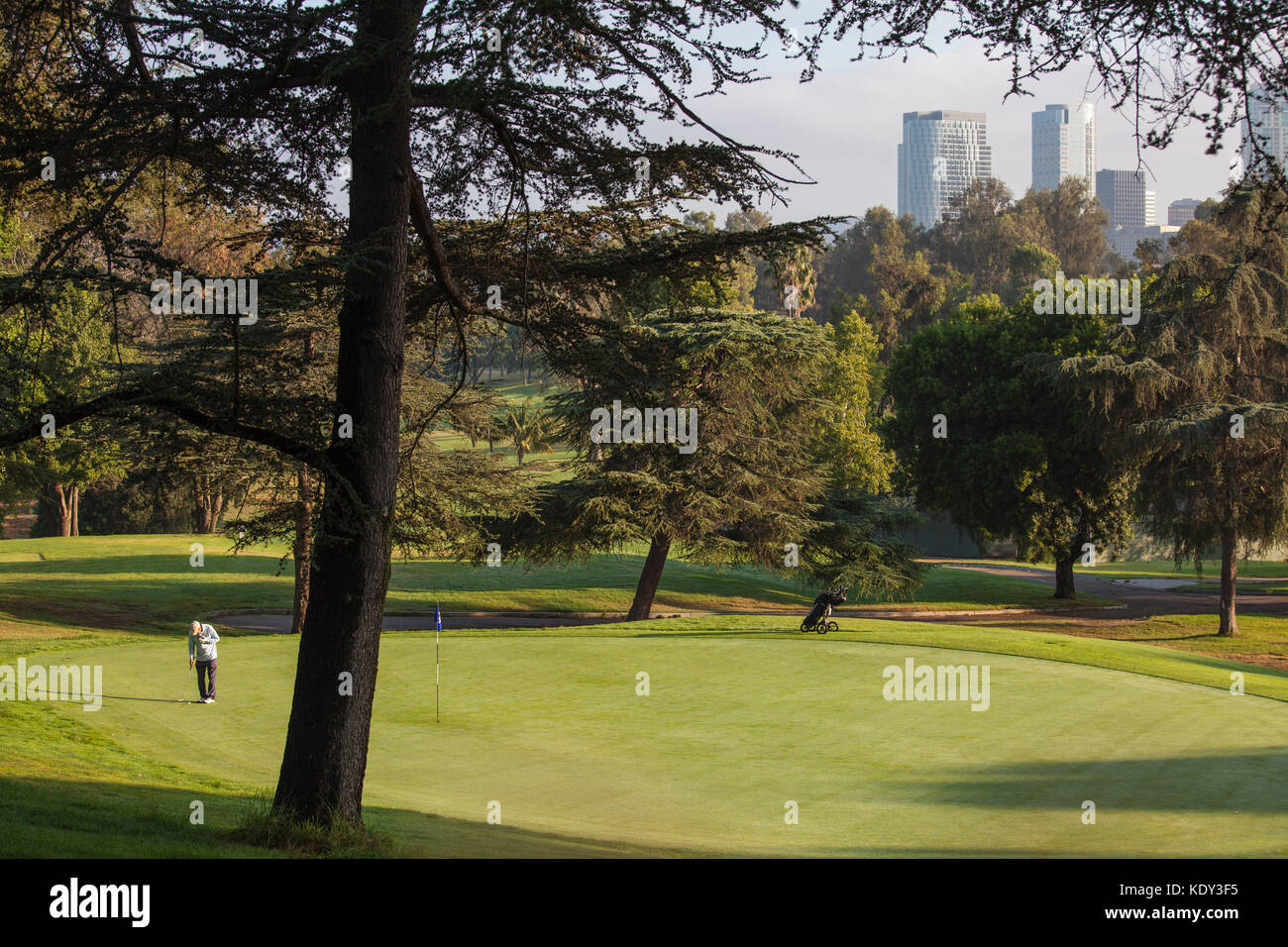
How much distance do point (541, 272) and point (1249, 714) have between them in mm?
10731

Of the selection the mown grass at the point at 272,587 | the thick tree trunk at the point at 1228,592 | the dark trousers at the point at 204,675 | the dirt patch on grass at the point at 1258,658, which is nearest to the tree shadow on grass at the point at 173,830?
the dark trousers at the point at 204,675

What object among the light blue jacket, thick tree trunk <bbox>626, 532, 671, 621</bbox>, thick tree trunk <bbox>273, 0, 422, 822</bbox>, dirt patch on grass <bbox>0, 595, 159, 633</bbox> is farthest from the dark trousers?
thick tree trunk <bbox>626, 532, 671, 621</bbox>

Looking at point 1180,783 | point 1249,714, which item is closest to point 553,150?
point 1180,783

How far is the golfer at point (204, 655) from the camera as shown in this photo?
599 inches

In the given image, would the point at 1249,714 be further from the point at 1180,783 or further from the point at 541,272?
the point at 541,272

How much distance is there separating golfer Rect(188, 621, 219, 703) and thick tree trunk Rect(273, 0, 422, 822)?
6.80 metres

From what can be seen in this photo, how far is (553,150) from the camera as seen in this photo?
33.5 ft

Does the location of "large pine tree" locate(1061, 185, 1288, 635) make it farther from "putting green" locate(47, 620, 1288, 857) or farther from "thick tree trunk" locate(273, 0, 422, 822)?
"thick tree trunk" locate(273, 0, 422, 822)

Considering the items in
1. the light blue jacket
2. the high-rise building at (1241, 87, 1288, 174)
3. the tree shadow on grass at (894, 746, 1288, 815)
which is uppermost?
the high-rise building at (1241, 87, 1288, 174)

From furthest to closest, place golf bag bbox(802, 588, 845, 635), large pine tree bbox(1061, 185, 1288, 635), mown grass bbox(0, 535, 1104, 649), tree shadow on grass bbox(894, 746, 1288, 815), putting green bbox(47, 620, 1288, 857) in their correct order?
large pine tree bbox(1061, 185, 1288, 635) → mown grass bbox(0, 535, 1104, 649) → golf bag bbox(802, 588, 845, 635) → tree shadow on grass bbox(894, 746, 1288, 815) → putting green bbox(47, 620, 1288, 857)

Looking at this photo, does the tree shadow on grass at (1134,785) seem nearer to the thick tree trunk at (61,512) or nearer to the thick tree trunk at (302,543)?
the thick tree trunk at (302,543)

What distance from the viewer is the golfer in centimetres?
1521

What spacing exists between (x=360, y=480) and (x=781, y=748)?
6138 millimetres

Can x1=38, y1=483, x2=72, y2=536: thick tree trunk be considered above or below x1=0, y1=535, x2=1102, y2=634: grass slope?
above
